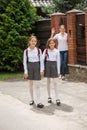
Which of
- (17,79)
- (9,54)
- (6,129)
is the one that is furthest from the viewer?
(9,54)

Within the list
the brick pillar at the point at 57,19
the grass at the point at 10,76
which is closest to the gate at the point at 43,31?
the brick pillar at the point at 57,19

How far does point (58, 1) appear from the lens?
68.8 ft

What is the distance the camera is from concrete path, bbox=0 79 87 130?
9133mm

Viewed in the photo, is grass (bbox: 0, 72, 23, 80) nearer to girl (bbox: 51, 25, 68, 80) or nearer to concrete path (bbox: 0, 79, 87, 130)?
girl (bbox: 51, 25, 68, 80)

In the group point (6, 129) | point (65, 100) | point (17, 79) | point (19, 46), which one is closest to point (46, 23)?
point (19, 46)

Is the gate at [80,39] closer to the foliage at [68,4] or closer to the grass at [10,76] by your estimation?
the grass at [10,76]

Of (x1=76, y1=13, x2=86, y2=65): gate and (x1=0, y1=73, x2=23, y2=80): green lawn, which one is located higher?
(x1=76, y1=13, x2=86, y2=65): gate

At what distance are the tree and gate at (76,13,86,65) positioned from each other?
3.51 meters

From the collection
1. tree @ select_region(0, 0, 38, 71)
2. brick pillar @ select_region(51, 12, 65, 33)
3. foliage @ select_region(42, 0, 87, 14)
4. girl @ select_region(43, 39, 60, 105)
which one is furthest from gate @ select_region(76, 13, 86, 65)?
foliage @ select_region(42, 0, 87, 14)

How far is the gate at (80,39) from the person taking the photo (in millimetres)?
15530

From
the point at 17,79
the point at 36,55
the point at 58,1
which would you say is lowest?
the point at 17,79

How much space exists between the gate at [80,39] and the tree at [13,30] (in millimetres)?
3514

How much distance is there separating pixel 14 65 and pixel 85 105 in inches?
333

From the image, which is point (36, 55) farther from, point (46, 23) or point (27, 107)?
point (46, 23)
